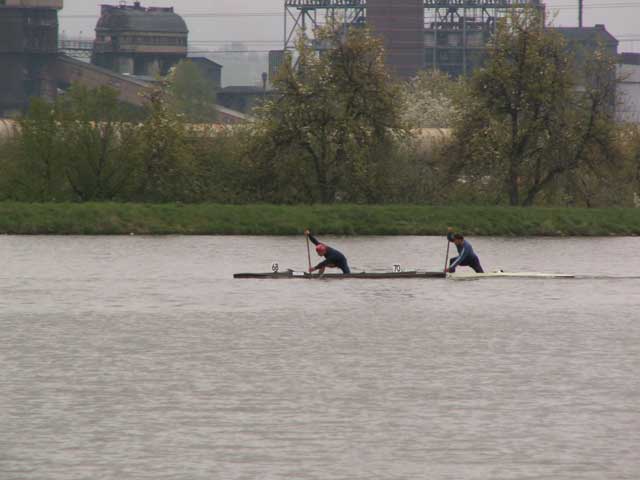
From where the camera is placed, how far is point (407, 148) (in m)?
85.8

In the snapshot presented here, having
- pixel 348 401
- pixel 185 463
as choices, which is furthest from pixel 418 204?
pixel 185 463

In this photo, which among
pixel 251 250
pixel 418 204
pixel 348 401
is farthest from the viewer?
pixel 418 204

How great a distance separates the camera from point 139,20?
18675 centimetres

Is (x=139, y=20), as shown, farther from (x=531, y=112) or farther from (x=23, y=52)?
(x=531, y=112)

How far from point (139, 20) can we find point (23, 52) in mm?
30480

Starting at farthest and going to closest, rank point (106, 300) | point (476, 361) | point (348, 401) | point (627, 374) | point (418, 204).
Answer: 1. point (418, 204)
2. point (106, 300)
3. point (476, 361)
4. point (627, 374)
5. point (348, 401)

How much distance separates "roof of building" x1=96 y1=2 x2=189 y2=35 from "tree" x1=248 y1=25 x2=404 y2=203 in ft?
348

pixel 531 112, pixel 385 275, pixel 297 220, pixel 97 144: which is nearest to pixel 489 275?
pixel 385 275

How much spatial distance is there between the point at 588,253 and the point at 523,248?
3.53 m

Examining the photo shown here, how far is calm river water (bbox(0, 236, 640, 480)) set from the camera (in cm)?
2041

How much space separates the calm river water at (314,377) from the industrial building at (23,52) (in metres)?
107

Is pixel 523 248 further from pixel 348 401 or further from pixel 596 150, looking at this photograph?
pixel 348 401

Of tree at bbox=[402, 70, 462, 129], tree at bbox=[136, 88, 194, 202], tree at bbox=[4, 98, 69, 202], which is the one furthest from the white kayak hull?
tree at bbox=[402, 70, 462, 129]

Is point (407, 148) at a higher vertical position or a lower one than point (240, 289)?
higher
